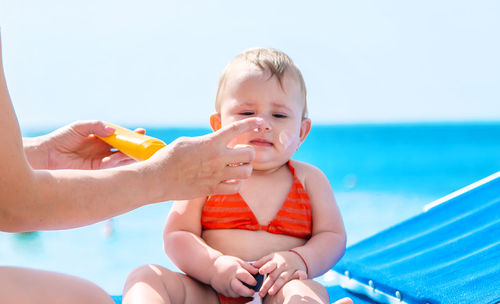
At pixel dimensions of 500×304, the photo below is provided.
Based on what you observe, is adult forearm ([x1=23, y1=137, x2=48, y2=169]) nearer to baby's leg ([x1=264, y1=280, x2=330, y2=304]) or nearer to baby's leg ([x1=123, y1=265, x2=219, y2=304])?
baby's leg ([x1=123, y1=265, x2=219, y2=304])

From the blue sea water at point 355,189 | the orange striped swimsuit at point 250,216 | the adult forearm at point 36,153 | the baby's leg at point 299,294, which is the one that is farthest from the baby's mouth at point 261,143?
the blue sea water at point 355,189

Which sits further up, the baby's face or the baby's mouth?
the baby's face

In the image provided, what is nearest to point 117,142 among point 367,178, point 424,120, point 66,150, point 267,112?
point 66,150

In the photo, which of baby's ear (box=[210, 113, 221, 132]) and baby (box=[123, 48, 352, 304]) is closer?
baby (box=[123, 48, 352, 304])

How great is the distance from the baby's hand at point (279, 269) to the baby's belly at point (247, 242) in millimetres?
108

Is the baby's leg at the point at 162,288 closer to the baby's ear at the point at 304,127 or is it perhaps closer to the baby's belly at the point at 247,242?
the baby's belly at the point at 247,242

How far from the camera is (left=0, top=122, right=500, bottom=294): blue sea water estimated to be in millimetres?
4844

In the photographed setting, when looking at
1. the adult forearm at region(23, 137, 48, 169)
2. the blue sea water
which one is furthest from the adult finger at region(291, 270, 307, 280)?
the blue sea water

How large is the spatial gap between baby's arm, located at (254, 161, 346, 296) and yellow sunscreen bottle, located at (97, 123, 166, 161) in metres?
0.37

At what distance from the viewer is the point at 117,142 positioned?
5.15ft

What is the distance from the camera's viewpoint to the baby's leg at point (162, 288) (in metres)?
1.27

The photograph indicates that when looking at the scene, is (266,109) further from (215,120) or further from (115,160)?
(115,160)

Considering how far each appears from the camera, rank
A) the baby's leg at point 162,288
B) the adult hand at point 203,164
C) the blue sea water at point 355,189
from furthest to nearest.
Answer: the blue sea water at point 355,189 → the baby's leg at point 162,288 → the adult hand at point 203,164

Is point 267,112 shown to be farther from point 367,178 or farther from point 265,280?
point 367,178
